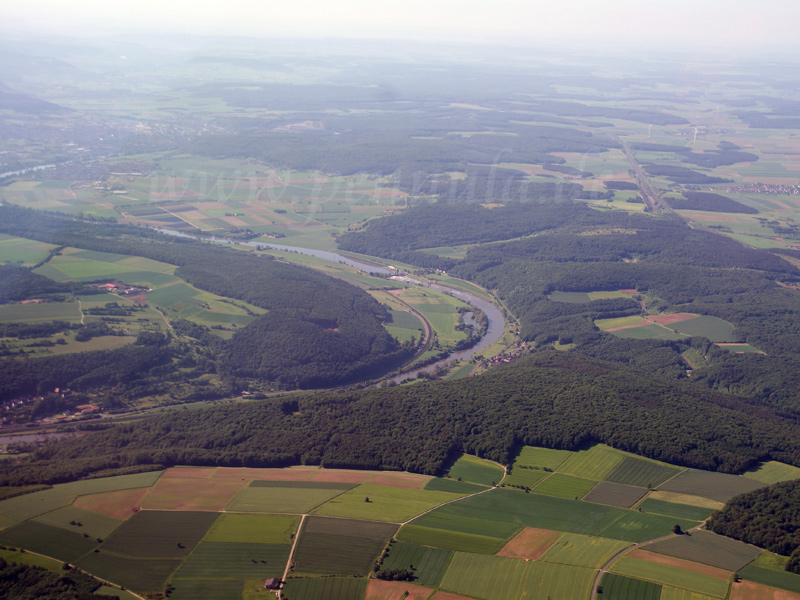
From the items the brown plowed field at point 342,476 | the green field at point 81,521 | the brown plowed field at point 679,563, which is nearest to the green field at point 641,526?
the brown plowed field at point 679,563

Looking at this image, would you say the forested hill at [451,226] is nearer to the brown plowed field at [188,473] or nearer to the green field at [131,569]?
the brown plowed field at [188,473]

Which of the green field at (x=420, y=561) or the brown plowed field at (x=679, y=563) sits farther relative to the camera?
the green field at (x=420, y=561)

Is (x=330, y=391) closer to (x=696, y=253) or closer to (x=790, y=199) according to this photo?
(x=696, y=253)

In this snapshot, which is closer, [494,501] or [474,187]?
[494,501]

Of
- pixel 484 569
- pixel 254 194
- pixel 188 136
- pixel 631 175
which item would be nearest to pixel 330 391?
pixel 484 569

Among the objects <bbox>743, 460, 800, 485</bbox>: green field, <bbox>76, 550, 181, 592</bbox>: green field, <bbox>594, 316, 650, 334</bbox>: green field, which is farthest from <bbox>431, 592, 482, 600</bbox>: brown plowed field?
<bbox>594, 316, 650, 334</bbox>: green field

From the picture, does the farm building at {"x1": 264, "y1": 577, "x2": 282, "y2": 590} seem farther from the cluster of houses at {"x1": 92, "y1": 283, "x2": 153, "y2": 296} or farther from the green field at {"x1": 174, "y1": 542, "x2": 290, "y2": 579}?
the cluster of houses at {"x1": 92, "y1": 283, "x2": 153, "y2": 296}
